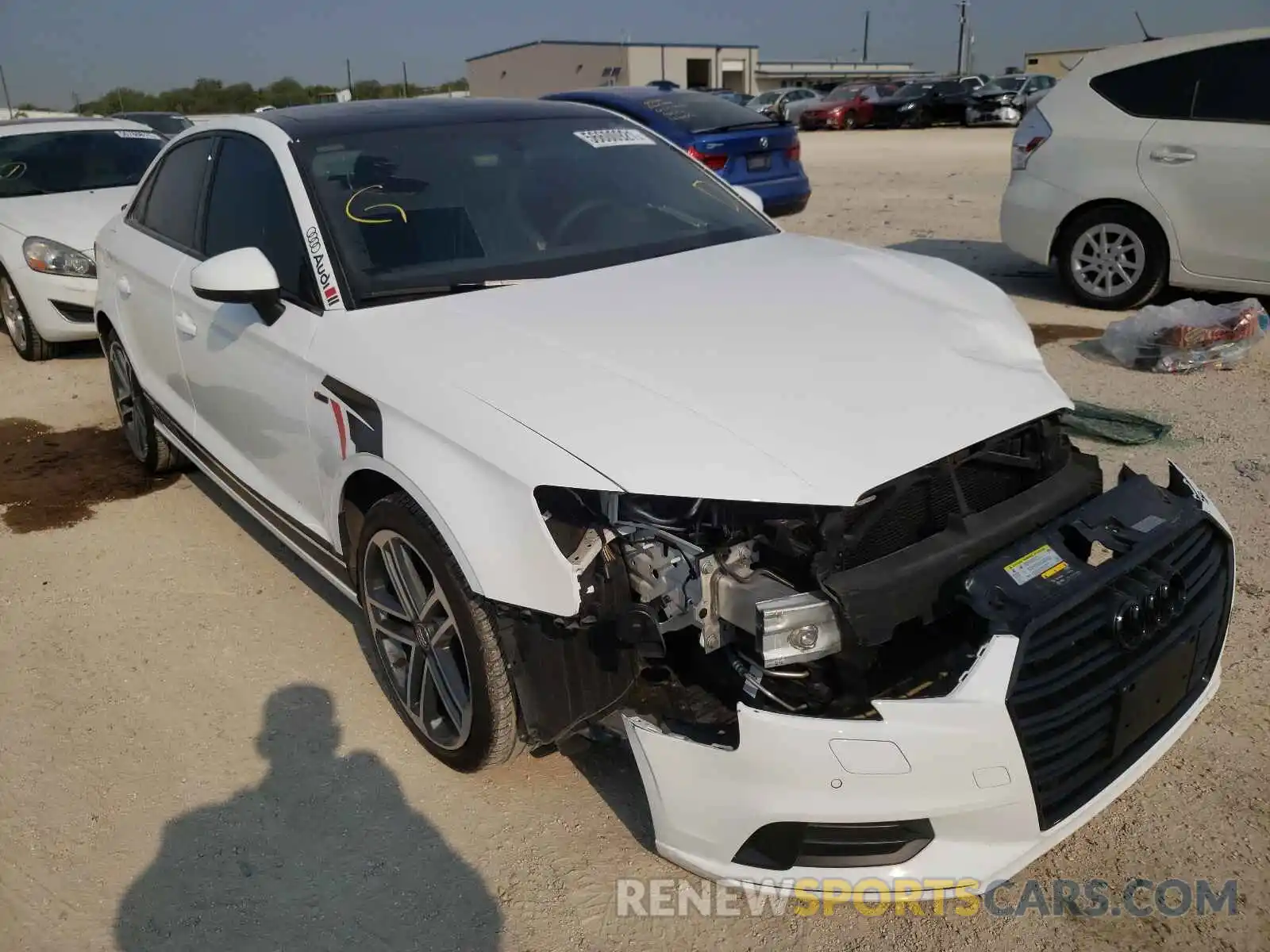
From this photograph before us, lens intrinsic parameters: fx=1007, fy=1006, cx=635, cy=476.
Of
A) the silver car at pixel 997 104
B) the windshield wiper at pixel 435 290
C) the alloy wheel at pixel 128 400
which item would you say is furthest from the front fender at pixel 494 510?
the silver car at pixel 997 104

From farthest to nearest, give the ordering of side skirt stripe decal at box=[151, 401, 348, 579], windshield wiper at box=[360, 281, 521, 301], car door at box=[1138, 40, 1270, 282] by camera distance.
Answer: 1. car door at box=[1138, 40, 1270, 282]
2. side skirt stripe decal at box=[151, 401, 348, 579]
3. windshield wiper at box=[360, 281, 521, 301]

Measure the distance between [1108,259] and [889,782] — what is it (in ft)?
19.5

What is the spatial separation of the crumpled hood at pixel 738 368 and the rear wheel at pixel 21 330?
19.5 feet

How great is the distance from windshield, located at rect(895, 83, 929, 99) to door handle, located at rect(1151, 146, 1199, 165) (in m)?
24.7

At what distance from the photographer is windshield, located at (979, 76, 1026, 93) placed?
1104 inches

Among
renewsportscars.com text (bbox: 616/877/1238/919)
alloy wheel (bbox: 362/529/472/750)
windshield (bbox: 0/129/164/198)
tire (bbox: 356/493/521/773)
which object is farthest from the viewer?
windshield (bbox: 0/129/164/198)

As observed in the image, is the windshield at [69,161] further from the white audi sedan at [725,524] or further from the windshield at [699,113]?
the white audi sedan at [725,524]

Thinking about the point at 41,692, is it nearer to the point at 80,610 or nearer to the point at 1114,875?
the point at 80,610

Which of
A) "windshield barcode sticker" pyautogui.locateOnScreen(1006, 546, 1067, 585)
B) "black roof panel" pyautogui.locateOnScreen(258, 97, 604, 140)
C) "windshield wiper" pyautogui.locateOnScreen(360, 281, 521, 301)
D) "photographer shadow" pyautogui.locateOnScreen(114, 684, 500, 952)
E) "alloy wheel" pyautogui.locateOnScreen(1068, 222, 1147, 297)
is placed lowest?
"photographer shadow" pyautogui.locateOnScreen(114, 684, 500, 952)

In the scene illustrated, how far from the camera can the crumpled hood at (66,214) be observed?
7035mm

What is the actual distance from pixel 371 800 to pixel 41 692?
1.39 m

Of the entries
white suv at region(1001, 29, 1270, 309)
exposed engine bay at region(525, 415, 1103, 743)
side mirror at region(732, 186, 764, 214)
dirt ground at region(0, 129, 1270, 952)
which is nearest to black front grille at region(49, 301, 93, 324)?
dirt ground at region(0, 129, 1270, 952)

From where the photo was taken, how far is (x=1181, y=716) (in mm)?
2395

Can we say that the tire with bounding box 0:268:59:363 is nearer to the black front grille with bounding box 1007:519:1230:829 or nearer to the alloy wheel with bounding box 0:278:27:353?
the alloy wheel with bounding box 0:278:27:353
